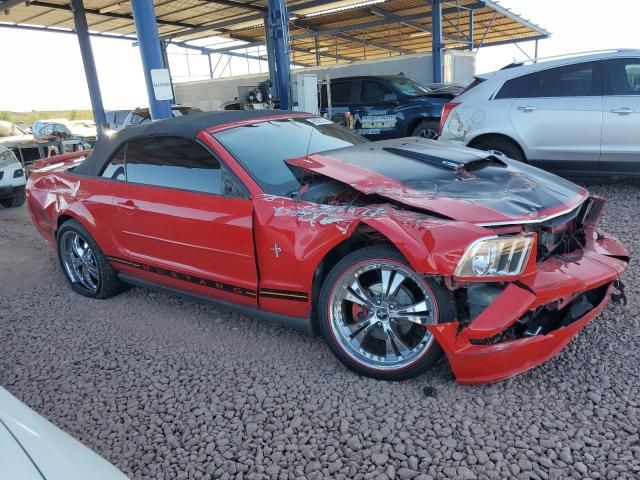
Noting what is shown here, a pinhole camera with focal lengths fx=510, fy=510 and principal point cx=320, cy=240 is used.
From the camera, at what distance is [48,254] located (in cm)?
566

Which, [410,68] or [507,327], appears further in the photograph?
[410,68]

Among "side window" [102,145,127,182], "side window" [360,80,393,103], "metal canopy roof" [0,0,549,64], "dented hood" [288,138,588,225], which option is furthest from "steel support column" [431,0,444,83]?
"side window" [102,145,127,182]

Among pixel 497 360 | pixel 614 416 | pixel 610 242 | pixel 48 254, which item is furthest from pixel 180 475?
pixel 48 254

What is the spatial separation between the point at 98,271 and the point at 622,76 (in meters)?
5.71

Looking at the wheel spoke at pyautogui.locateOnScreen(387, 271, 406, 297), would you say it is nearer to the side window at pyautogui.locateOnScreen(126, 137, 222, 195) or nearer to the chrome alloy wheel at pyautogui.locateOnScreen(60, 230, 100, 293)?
the side window at pyautogui.locateOnScreen(126, 137, 222, 195)

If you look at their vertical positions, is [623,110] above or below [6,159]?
above

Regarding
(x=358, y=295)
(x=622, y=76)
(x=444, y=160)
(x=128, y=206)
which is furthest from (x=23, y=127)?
(x=358, y=295)

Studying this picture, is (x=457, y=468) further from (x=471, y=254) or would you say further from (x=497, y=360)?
(x=471, y=254)

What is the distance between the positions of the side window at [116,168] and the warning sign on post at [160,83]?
3.83 metres

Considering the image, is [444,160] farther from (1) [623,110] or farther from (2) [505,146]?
(1) [623,110]

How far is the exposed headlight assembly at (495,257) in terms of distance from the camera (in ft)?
7.70

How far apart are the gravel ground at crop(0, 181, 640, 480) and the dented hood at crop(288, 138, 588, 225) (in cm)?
86

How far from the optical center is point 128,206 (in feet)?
12.1

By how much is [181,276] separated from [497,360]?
2.10m
